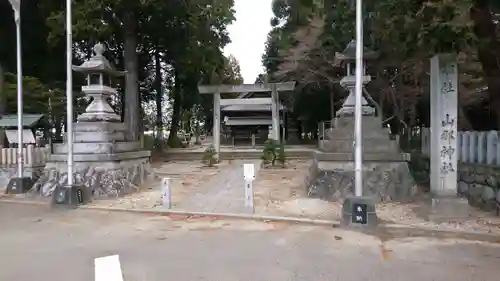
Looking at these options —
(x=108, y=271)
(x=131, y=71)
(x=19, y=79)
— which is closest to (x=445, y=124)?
(x=108, y=271)

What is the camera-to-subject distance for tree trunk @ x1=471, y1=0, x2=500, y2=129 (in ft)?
36.4

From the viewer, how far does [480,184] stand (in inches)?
383

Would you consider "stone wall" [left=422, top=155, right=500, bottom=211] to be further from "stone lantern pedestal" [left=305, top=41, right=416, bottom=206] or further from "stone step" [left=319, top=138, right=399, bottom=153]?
"stone step" [left=319, top=138, right=399, bottom=153]

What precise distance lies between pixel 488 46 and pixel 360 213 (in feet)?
20.8

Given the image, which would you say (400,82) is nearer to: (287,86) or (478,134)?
(287,86)

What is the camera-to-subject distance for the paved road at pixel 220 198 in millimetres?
9922

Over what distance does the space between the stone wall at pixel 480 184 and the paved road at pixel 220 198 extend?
5217mm

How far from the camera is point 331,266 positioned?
568 centimetres

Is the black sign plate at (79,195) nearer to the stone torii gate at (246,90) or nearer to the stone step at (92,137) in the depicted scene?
the stone step at (92,137)

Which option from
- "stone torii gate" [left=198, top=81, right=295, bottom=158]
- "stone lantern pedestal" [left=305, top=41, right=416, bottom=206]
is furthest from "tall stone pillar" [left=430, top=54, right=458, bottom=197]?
"stone torii gate" [left=198, top=81, right=295, bottom=158]

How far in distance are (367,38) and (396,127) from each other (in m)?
12.2

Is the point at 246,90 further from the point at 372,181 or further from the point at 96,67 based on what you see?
the point at 372,181

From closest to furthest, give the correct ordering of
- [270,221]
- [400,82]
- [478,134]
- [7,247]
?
1. [7,247]
2. [270,221]
3. [478,134]
4. [400,82]

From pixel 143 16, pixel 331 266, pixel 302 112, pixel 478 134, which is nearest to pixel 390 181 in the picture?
pixel 478 134
